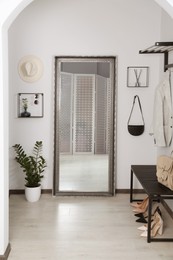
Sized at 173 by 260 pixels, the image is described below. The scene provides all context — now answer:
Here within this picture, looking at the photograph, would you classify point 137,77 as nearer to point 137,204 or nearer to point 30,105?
point 30,105

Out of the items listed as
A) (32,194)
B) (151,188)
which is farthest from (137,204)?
(32,194)

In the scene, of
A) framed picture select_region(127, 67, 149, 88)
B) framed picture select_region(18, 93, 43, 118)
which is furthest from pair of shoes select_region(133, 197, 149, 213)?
framed picture select_region(18, 93, 43, 118)

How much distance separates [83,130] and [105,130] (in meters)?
0.31

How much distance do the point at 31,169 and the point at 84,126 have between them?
941mm

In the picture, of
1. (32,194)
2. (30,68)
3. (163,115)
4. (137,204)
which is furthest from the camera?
(30,68)

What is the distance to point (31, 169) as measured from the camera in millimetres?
3988

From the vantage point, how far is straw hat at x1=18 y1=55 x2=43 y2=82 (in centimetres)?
416

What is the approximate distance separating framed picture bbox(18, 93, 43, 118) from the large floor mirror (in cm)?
24

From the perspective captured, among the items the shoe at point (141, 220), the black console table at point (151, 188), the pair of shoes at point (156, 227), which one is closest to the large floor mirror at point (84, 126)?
the black console table at point (151, 188)

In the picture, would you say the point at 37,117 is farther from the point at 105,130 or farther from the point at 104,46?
the point at 104,46

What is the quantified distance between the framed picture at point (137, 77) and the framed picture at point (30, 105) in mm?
1271

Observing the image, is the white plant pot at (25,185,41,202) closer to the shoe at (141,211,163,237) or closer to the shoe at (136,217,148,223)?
the shoe at (136,217,148,223)

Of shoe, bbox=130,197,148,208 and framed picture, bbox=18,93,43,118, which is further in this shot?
framed picture, bbox=18,93,43,118

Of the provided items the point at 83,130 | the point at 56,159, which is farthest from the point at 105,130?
the point at 56,159
